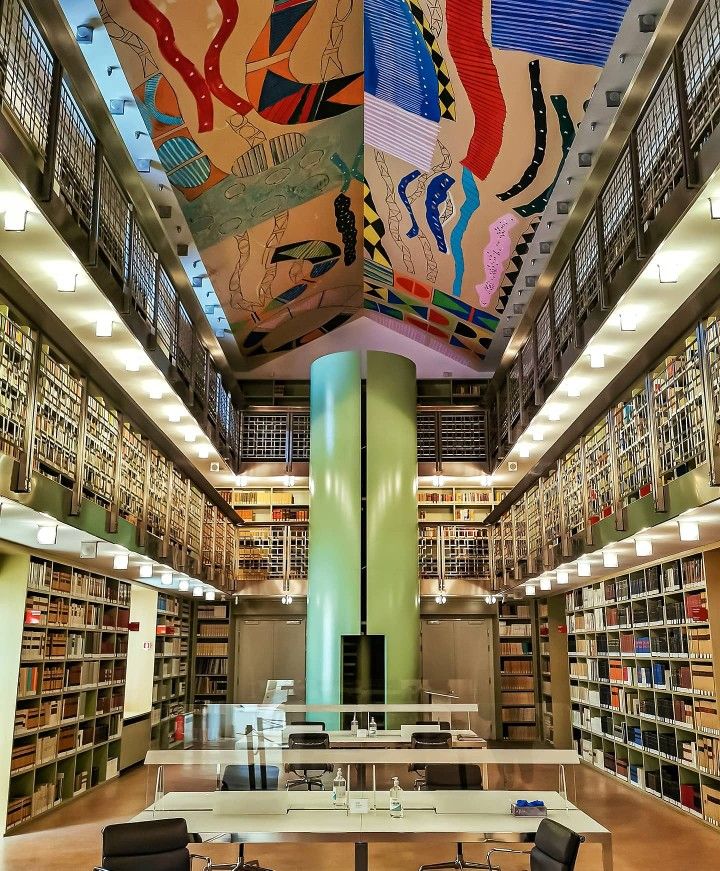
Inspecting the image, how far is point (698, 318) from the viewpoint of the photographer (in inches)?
213

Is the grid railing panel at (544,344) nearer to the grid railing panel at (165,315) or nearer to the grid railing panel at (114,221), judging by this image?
the grid railing panel at (165,315)

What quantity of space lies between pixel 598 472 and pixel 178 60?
546 centimetres

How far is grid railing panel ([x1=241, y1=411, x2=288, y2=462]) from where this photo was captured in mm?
14156

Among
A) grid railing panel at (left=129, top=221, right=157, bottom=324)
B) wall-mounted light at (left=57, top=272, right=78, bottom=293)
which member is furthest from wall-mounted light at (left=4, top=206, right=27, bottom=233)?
grid railing panel at (left=129, top=221, right=157, bottom=324)

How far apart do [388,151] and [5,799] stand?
298 inches

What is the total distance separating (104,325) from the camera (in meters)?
6.50

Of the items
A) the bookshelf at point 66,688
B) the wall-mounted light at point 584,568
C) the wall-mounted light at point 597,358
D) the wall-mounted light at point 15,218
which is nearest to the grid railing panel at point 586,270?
the wall-mounted light at point 597,358

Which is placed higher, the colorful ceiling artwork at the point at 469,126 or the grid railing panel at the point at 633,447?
the colorful ceiling artwork at the point at 469,126

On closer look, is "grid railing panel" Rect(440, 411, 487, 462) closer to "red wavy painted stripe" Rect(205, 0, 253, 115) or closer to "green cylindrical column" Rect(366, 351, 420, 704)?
"green cylindrical column" Rect(366, 351, 420, 704)

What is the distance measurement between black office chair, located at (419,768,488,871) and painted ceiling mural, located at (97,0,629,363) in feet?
18.8

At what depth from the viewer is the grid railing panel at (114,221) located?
6.91 metres

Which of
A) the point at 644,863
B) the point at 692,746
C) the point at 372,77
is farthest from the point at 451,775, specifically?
the point at 372,77

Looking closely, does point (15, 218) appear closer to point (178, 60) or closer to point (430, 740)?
point (178, 60)

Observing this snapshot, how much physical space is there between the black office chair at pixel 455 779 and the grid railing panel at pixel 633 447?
8.27ft
